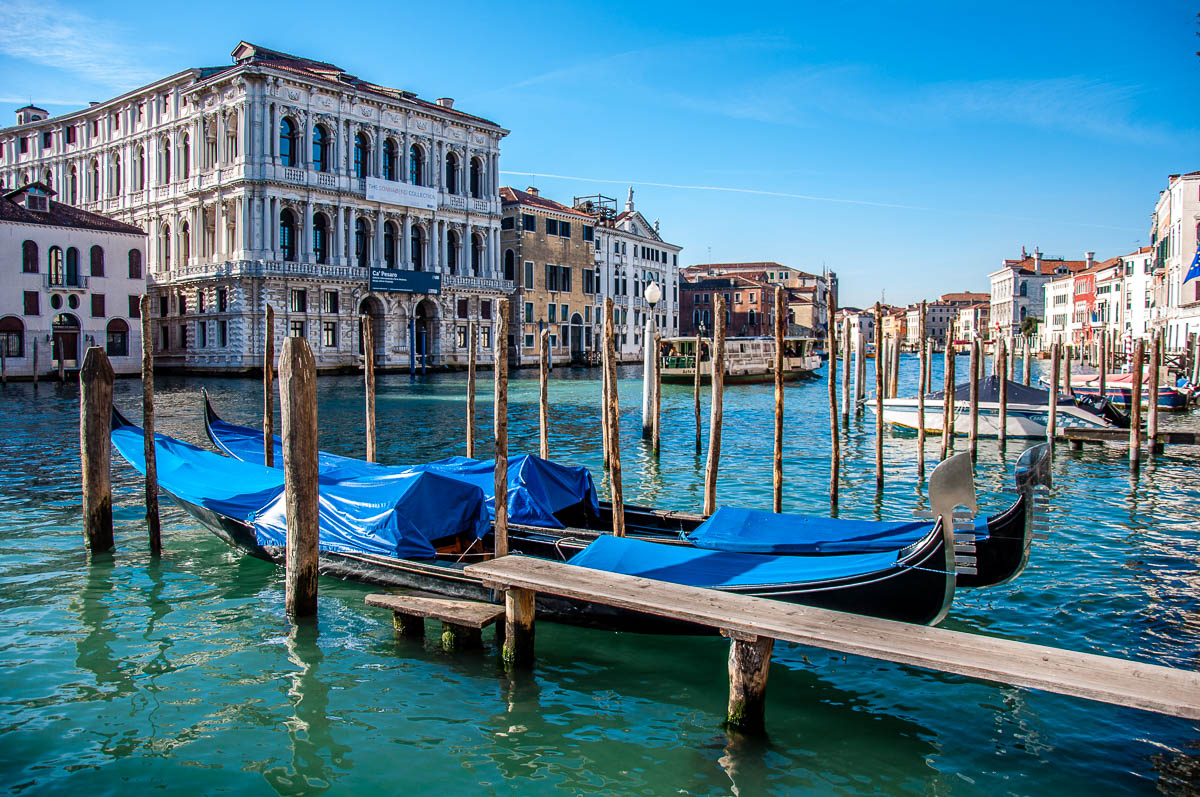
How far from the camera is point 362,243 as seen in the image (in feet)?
109

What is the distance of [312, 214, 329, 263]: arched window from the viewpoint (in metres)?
32.0

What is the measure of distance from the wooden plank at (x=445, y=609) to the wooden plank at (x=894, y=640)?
0.89 ft

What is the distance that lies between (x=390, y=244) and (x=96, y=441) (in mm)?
29059

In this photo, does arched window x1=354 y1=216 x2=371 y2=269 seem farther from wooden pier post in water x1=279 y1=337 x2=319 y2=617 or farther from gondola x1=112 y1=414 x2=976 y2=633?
wooden pier post in water x1=279 y1=337 x2=319 y2=617

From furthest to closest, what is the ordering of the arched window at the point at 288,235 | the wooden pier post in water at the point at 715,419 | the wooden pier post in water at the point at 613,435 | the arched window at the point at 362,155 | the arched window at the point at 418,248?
the arched window at the point at 418,248 → the arched window at the point at 362,155 → the arched window at the point at 288,235 → the wooden pier post in water at the point at 715,419 → the wooden pier post in water at the point at 613,435

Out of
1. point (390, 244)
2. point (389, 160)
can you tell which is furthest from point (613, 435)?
point (389, 160)

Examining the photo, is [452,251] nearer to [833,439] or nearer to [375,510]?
[833,439]

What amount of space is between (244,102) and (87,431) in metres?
26.1

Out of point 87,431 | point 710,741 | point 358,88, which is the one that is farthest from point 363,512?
point 358,88

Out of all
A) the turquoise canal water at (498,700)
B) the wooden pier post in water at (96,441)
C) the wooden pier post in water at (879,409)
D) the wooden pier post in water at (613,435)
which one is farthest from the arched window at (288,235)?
the wooden pier post in water at (96,441)

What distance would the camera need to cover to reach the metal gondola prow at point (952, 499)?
12.6 feet

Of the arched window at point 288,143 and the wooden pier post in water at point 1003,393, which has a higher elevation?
the arched window at point 288,143

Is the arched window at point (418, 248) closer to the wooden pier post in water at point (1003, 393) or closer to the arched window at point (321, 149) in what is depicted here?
the arched window at point (321, 149)

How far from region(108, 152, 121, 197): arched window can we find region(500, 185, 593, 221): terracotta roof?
50.2ft
